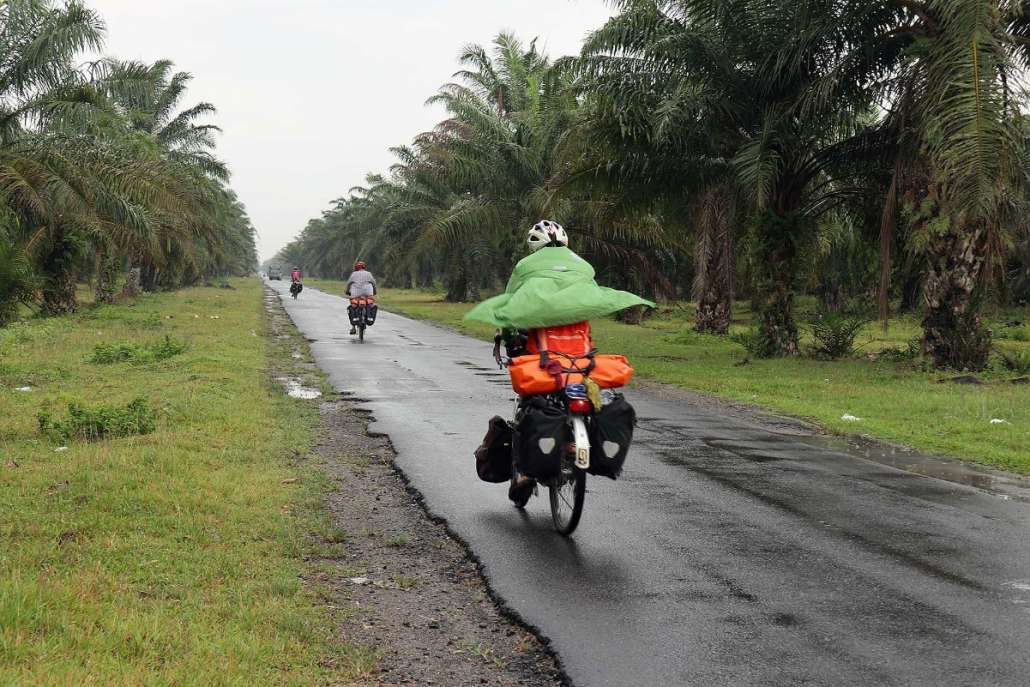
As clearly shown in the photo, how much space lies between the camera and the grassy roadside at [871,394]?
10.1 m

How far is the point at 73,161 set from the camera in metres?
20.8

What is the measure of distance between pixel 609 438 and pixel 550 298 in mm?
925

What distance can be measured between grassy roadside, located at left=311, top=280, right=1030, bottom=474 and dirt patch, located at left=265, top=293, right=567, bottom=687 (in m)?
5.53

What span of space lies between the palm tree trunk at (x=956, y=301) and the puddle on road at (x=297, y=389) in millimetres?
9856

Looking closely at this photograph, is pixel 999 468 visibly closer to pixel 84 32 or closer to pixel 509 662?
pixel 509 662

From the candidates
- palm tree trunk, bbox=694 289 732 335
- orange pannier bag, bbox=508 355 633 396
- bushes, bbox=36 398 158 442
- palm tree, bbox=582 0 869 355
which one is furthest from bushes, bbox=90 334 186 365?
palm tree trunk, bbox=694 289 732 335

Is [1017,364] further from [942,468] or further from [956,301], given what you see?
[942,468]

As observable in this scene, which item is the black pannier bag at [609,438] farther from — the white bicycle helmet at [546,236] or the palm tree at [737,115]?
the palm tree at [737,115]

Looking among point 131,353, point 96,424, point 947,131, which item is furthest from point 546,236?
point 131,353

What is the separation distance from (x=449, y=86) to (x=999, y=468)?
2930 centimetres

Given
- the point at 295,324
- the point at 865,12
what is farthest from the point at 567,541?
the point at 295,324

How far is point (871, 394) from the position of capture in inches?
529

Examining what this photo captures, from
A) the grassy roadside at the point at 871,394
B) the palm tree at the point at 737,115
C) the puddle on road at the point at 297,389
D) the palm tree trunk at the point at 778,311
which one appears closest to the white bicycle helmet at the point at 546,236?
the grassy roadside at the point at 871,394

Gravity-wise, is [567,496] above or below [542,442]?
below
